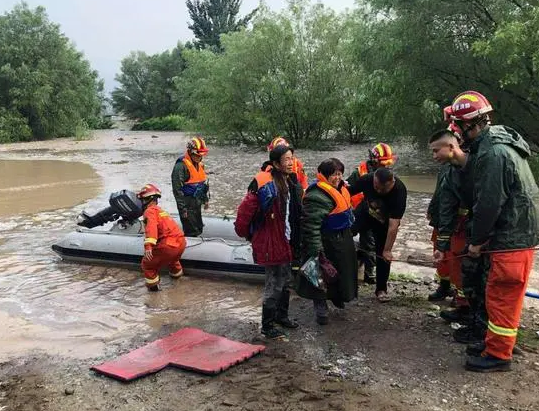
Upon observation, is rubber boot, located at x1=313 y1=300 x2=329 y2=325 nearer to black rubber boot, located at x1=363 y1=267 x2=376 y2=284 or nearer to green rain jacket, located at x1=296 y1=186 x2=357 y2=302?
green rain jacket, located at x1=296 y1=186 x2=357 y2=302

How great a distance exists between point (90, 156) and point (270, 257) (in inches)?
846

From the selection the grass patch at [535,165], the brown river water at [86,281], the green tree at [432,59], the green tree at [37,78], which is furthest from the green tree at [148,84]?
the grass patch at [535,165]

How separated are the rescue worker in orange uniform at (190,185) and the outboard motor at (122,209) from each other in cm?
61

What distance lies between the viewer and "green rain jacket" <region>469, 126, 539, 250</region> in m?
3.63

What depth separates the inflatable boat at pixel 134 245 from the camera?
657 centimetres

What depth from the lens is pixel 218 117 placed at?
26.2 m

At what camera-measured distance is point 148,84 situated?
169 feet

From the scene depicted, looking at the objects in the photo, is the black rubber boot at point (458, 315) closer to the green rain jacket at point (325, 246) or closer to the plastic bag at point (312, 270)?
the green rain jacket at point (325, 246)

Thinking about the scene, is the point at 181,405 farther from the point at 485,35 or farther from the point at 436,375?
the point at 485,35

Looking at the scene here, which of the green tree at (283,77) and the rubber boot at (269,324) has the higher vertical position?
the green tree at (283,77)

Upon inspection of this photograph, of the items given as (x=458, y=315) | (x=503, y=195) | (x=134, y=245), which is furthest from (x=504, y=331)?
(x=134, y=245)

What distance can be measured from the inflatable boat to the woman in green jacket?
1681mm

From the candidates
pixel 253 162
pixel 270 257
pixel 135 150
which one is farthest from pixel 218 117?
pixel 270 257

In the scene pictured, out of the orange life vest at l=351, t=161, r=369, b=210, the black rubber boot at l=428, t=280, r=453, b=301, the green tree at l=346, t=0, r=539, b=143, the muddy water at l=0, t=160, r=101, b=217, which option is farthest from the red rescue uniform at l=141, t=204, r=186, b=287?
the green tree at l=346, t=0, r=539, b=143
